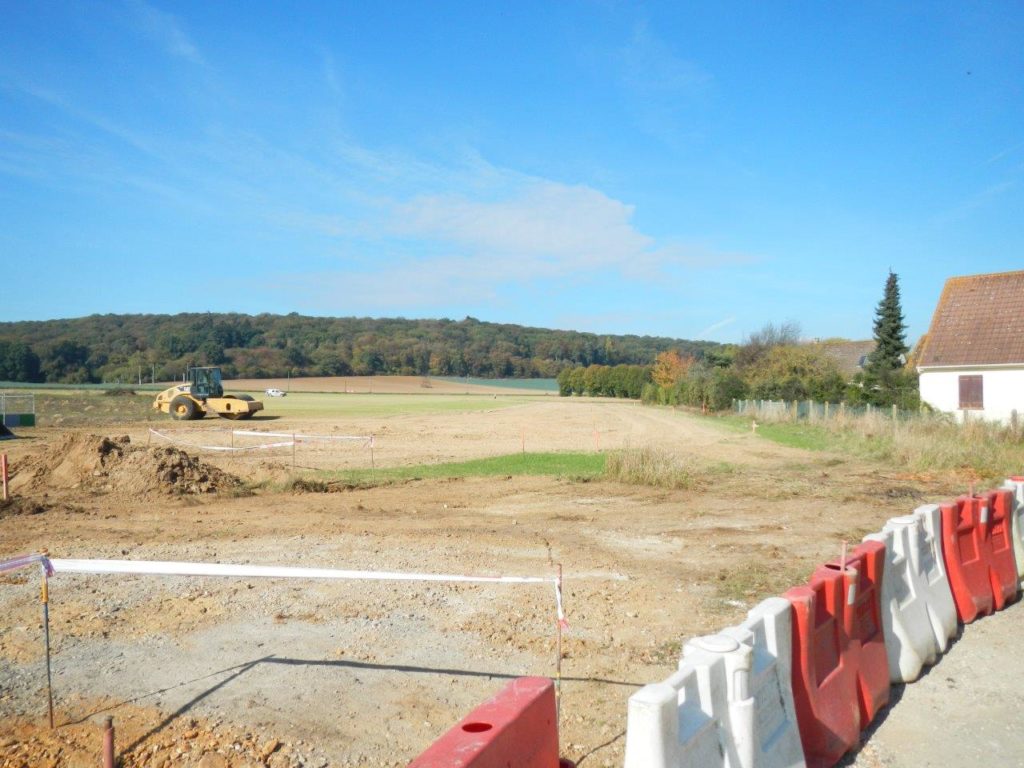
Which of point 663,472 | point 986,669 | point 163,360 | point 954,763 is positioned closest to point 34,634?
point 954,763

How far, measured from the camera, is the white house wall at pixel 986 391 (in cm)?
3191

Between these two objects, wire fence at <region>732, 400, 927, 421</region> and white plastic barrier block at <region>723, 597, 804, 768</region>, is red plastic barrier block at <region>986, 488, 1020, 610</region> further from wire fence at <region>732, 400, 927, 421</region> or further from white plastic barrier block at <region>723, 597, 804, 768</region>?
wire fence at <region>732, 400, 927, 421</region>

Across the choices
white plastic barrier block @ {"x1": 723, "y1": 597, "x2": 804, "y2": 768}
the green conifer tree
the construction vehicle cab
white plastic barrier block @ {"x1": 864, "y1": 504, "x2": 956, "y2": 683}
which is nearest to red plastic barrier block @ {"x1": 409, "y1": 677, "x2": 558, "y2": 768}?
white plastic barrier block @ {"x1": 723, "y1": 597, "x2": 804, "y2": 768}

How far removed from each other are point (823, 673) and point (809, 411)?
38.0 metres

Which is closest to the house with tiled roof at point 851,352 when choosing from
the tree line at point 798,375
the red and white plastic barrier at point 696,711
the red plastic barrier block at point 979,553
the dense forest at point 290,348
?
the tree line at point 798,375

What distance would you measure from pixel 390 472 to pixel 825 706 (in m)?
16.5

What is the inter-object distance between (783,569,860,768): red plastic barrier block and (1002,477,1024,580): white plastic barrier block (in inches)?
192

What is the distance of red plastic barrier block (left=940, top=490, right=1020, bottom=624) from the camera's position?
7871 mm

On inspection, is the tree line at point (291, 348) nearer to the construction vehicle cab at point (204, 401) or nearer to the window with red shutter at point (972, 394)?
the construction vehicle cab at point (204, 401)

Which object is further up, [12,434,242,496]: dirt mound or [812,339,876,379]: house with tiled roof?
[812,339,876,379]: house with tiled roof

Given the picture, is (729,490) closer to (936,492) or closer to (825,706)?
(936,492)

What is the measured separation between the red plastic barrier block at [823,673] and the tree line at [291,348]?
4408 inches

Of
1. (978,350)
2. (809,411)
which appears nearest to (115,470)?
(978,350)

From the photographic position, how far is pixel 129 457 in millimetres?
17703
